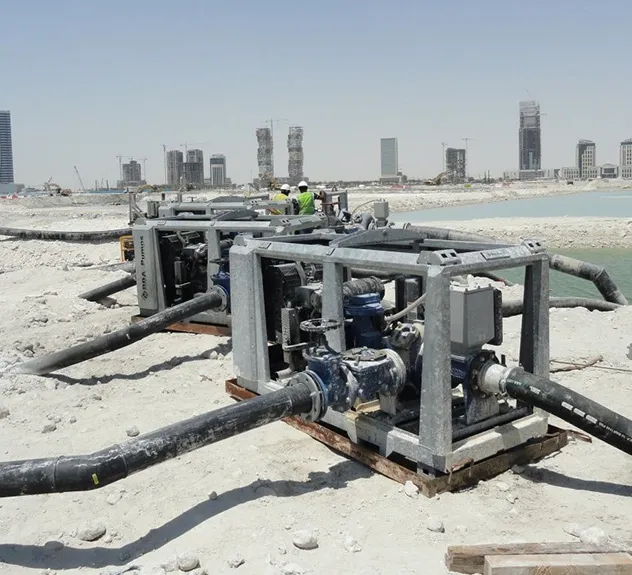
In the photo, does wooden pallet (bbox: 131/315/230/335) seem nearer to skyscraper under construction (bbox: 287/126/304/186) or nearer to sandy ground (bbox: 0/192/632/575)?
sandy ground (bbox: 0/192/632/575)

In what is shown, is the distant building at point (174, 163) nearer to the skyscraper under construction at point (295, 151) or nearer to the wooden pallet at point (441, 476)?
the skyscraper under construction at point (295, 151)

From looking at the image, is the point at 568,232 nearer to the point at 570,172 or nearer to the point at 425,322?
the point at 425,322

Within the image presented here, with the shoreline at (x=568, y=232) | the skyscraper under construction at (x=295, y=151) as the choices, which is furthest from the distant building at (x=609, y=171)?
the shoreline at (x=568, y=232)

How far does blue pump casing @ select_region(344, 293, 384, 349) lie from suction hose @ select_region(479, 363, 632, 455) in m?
0.95

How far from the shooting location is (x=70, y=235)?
20.5m

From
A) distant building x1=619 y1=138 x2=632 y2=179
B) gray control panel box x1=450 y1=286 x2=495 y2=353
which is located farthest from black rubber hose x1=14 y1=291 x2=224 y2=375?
distant building x1=619 y1=138 x2=632 y2=179

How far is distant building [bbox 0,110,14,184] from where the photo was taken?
189 metres

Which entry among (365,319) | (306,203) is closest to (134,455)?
(365,319)

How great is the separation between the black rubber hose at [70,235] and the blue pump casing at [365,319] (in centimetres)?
1565

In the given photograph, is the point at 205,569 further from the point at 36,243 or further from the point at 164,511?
the point at 36,243

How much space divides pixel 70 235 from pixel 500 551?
1897 centimetres

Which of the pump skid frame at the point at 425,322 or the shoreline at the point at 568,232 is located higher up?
the pump skid frame at the point at 425,322

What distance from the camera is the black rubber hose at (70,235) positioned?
20.1 metres

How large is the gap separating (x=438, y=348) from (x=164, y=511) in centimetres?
172
